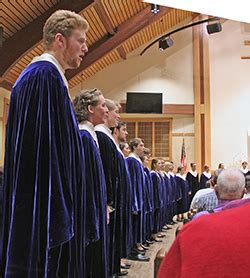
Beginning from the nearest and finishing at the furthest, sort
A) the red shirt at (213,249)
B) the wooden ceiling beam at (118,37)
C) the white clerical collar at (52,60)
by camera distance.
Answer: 1. the red shirt at (213,249)
2. the white clerical collar at (52,60)
3. the wooden ceiling beam at (118,37)

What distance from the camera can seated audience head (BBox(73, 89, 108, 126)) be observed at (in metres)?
2.62

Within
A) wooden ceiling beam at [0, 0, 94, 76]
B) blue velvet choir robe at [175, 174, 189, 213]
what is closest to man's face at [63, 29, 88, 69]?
wooden ceiling beam at [0, 0, 94, 76]

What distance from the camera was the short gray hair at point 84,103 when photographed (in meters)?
2.62

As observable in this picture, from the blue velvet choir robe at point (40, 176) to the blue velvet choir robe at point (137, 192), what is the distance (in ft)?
9.17

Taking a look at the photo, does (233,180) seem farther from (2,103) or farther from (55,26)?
(2,103)

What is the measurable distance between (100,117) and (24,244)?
126cm

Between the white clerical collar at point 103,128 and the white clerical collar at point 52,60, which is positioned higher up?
the white clerical collar at point 52,60

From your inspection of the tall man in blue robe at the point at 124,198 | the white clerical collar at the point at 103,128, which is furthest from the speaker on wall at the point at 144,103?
the white clerical collar at the point at 103,128

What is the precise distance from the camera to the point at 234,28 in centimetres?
1394

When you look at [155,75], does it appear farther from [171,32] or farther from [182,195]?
[182,195]

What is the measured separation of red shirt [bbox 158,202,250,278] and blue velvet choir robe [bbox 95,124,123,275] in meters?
2.41

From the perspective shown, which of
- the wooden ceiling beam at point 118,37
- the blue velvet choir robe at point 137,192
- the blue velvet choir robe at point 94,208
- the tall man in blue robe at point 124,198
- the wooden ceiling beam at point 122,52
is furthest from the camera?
the wooden ceiling beam at point 122,52

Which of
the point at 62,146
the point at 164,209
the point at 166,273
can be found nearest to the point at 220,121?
the point at 164,209

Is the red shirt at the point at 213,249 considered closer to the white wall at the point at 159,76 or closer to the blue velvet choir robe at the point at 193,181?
the blue velvet choir robe at the point at 193,181
